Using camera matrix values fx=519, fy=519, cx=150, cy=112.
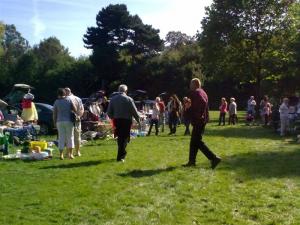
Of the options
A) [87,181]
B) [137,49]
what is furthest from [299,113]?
[137,49]

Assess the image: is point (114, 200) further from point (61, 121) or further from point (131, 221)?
point (61, 121)

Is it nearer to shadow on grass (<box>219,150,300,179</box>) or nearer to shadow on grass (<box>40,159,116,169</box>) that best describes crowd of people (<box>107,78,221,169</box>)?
shadow on grass (<box>40,159,116,169</box>)

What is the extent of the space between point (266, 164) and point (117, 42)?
46694 millimetres

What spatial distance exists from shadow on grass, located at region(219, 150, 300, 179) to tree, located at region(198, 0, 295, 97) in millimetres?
25176

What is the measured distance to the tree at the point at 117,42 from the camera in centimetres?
5475

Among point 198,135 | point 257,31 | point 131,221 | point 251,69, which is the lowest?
point 131,221

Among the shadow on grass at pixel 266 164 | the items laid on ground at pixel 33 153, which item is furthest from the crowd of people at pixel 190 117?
the items laid on ground at pixel 33 153

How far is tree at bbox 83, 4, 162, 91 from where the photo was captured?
A: 5475 centimetres

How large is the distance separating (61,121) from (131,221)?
257 inches

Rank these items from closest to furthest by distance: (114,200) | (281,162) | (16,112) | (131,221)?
1. (131,221)
2. (114,200)
3. (281,162)
4. (16,112)

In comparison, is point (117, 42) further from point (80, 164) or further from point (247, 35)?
point (80, 164)

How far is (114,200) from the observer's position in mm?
8430

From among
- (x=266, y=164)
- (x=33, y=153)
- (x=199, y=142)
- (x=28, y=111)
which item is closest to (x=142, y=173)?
(x=199, y=142)

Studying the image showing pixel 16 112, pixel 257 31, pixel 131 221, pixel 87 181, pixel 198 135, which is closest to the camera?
pixel 131 221
